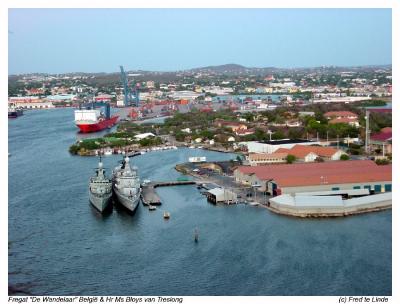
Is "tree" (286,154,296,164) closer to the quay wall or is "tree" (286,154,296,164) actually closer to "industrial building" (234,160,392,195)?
"industrial building" (234,160,392,195)

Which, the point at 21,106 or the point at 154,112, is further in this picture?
the point at 21,106

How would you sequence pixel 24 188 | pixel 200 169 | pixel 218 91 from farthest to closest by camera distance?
pixel 218 91 → pixel 200 169 → pixel 24 188

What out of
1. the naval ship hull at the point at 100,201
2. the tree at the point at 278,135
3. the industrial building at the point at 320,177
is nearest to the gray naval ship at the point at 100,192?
the naval ship hull at the point at 100,201

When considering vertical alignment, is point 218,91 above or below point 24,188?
above

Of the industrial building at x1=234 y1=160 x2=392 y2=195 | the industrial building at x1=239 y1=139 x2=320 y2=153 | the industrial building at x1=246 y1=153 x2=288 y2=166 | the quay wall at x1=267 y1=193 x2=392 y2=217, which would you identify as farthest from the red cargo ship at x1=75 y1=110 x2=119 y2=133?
the quay wall at x1=267 y1=193 x2=392 y2=217

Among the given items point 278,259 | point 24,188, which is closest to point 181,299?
point 278,259

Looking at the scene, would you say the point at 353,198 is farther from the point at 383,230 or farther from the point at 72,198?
the point at 72,198

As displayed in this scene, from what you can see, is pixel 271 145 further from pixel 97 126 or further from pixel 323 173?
pixel 97 126

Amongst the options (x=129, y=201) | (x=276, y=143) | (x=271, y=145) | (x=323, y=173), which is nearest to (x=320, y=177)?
(x=323, y=173)
